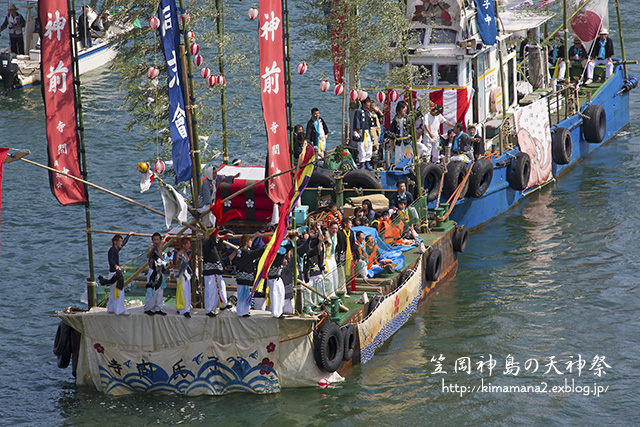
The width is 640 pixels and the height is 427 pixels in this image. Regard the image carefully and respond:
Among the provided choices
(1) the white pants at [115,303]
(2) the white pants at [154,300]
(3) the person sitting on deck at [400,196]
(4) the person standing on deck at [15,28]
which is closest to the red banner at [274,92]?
(2) the white pants at [154,300]

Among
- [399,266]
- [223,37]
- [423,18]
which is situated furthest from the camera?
[423,18]

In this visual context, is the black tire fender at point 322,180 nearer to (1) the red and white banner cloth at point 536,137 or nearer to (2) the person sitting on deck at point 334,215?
(2) the person sitting on deck at point 334,215

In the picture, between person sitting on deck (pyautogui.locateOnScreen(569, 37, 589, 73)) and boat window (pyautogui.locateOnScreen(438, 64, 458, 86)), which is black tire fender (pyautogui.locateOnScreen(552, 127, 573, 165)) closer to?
boat window (pyautogui.locateOnScreen(438, 64, 458, 86))

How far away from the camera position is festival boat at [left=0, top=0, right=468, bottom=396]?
1600cm

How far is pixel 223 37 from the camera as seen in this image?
2205 cm

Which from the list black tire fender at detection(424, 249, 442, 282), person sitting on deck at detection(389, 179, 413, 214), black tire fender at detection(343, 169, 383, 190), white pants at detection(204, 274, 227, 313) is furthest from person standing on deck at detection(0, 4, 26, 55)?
white pants at detection(204, 274, 227, 313)

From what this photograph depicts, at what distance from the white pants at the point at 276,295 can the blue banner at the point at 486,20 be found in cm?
1225

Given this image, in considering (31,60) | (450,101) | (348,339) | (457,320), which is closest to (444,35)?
(450,101)

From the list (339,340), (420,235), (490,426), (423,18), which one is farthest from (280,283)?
(423,18)

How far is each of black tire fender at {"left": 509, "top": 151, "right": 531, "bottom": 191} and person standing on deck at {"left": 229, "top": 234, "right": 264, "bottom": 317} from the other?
40.5ft

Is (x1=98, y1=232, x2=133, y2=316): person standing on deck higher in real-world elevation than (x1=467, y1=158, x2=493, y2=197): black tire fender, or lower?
lower

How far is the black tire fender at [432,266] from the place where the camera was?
21.4 m

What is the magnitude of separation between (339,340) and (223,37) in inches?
327

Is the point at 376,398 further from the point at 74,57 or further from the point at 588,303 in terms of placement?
the point at 74,57
